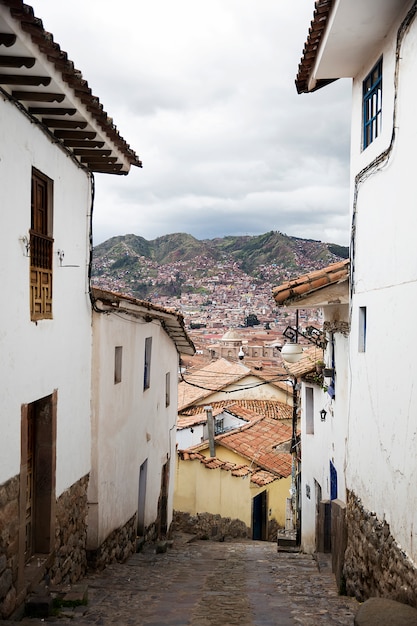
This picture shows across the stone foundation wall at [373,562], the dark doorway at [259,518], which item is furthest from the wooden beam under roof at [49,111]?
the dark doorway at [259,518]

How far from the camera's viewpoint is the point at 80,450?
9.01m

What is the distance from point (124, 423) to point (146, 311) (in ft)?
7.39

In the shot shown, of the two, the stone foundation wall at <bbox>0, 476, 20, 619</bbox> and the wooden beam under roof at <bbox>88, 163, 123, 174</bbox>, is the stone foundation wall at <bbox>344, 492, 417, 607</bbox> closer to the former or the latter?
the stone foundation wall at <bbox>0, 476, 20, 619</bbox>

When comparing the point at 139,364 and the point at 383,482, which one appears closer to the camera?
the point at 383,482

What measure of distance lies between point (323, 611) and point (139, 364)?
6.61 m

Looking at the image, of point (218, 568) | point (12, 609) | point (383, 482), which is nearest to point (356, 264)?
point (383, 482)

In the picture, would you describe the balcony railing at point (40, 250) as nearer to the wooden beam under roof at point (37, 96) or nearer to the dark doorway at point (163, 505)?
the wooden beam under roof at point (37, 96)

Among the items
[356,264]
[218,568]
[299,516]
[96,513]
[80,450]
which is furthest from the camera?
[299,516]

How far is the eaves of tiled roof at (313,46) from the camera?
6.73m

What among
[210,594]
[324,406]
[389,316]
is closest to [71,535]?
[210,594]

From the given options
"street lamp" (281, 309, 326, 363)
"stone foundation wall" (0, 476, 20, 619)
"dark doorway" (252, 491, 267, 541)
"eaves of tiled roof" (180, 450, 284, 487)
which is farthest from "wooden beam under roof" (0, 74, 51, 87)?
"dark doorway" (252, 491, 267, 541)

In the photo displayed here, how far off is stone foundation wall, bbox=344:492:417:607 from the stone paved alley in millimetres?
361

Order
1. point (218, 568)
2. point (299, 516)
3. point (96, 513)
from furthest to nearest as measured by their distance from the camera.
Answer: point (299, 516) < point (218, 568) < point (96, 513)

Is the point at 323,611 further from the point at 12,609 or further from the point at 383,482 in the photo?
the point at 12,609
